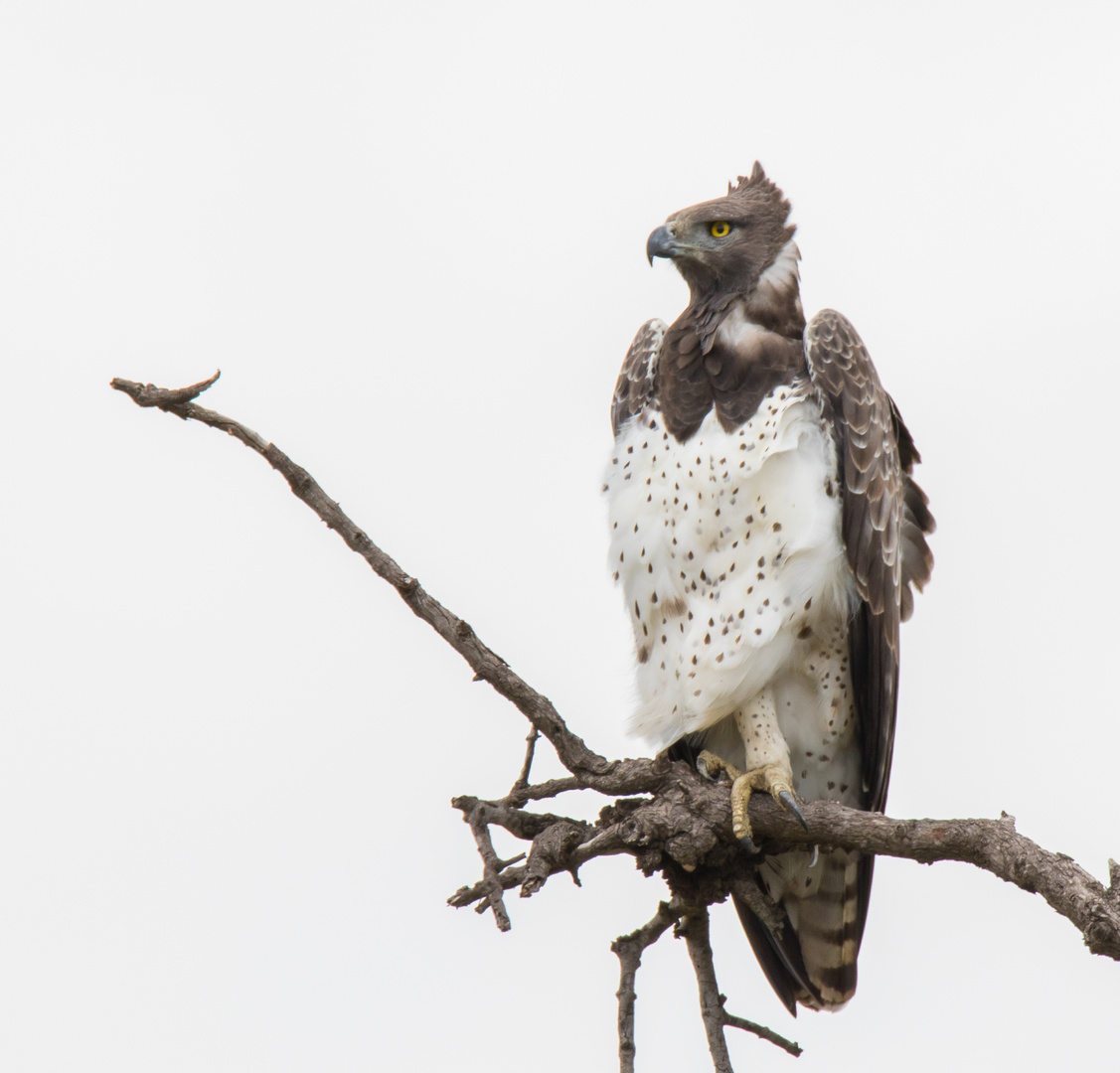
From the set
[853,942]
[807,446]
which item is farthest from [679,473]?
[853,942]

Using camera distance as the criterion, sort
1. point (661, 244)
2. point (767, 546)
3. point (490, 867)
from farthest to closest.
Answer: point (661, 244)
point (767, 546)
point (490, 867)

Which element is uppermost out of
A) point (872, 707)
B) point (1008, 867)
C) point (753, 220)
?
point (753, 220)

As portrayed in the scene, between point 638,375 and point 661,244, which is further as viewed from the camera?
point 638,375

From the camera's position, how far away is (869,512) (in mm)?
6391

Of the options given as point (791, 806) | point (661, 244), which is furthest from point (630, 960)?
point (661, 244)

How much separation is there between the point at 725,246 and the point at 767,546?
61.1 inches

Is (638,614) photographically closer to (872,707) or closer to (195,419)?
(872,707)

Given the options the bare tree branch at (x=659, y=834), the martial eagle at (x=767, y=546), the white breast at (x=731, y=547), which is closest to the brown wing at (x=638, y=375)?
the martial eagle at (x=767, y=546)

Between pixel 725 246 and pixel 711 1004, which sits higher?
pixel 725 246

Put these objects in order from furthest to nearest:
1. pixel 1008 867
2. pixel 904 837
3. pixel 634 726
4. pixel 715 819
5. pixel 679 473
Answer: pixel 634 726 < pixel 679 473 < pixel 715 819 < pixel 904 837 < pixel 1008 867

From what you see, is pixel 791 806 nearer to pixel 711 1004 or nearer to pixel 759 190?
pixel 711 1004

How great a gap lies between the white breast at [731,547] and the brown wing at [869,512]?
3.5 inches

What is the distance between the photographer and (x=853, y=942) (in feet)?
22.9

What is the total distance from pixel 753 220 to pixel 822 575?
1.81 m
